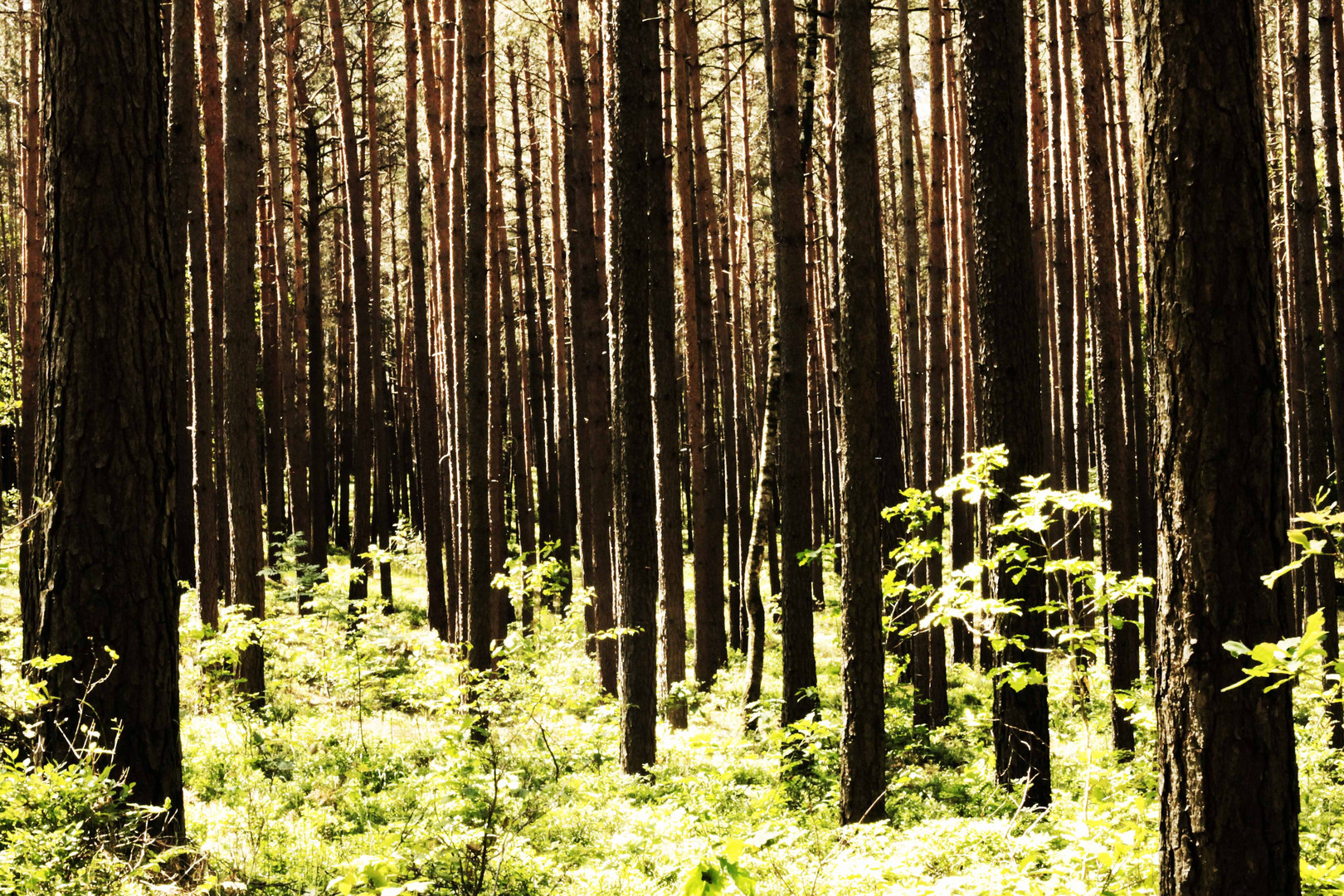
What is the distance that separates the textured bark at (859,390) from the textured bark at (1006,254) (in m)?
0.73

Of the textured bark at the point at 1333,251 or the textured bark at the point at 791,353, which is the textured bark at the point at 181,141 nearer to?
the textured bark at the point at 791,353

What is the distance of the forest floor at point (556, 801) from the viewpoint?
357 cm

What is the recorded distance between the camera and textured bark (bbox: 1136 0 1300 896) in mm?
2877

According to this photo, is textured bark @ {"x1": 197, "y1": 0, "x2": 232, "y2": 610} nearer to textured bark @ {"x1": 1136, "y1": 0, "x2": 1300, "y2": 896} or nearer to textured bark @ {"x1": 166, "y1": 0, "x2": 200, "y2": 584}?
textured bark @ {"x1": 166, "y1": 0, "x2": 200, "y2": 584}

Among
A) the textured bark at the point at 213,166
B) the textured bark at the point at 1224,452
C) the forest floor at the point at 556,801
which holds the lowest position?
Answer: the forest floor at the point at 556,801

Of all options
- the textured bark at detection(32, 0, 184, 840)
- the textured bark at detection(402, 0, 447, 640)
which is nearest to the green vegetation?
the textured bark at detection(32, 0, 184, 840)

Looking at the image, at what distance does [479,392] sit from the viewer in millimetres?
9062

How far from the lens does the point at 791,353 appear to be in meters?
8.52

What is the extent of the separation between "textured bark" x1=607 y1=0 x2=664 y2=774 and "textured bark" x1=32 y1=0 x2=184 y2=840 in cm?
350

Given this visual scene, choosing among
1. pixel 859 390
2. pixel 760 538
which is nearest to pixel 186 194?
pixel 760 538

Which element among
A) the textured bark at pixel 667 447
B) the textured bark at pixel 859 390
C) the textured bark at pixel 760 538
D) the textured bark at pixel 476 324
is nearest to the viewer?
the textured bark at pixel 859 390

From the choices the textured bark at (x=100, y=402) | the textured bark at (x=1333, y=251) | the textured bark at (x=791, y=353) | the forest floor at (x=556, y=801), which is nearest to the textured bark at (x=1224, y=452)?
the forest floor at (x=556, y=801)

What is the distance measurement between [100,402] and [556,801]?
164 inches

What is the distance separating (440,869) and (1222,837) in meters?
3.59
